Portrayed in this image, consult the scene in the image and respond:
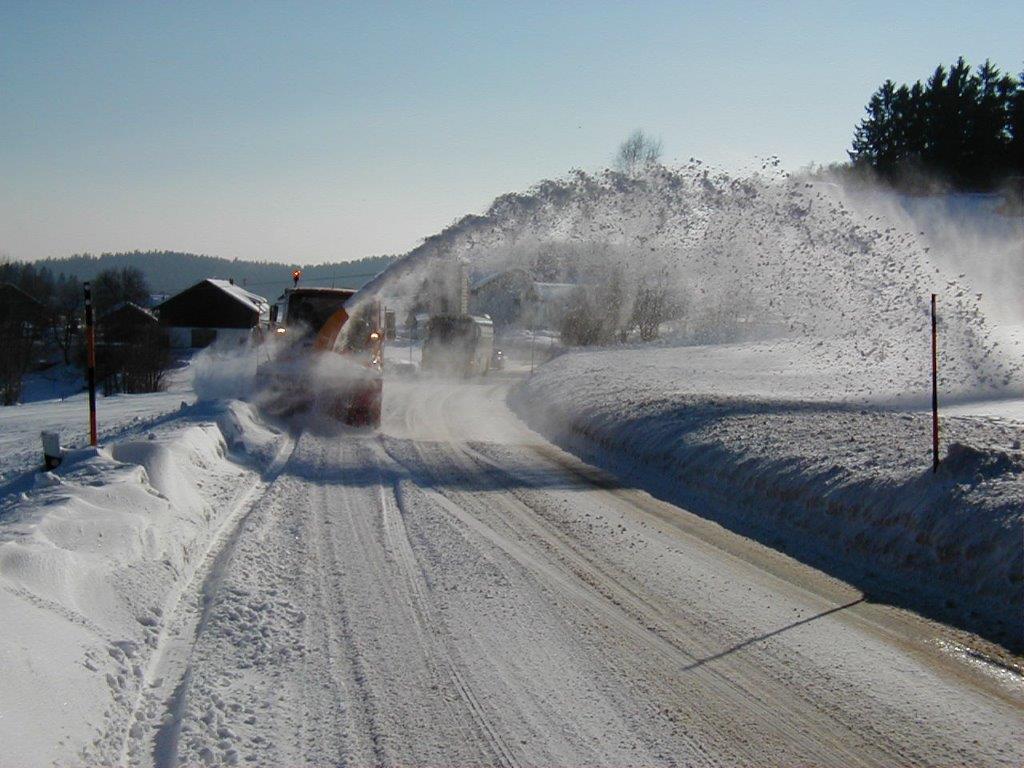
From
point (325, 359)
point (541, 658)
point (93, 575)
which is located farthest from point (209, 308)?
point (541, 658)

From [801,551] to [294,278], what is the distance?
14.1m

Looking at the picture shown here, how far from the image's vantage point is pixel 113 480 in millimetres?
9234

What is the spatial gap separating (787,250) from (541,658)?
59.2 ft

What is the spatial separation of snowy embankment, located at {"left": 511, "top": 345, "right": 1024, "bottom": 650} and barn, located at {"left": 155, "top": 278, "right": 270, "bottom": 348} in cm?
6161

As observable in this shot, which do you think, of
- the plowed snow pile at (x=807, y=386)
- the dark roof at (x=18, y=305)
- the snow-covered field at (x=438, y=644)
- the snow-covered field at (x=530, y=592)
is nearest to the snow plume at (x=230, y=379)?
the snow-covered field at (x=530, y=592)

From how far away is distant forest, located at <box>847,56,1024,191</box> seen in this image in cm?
6372

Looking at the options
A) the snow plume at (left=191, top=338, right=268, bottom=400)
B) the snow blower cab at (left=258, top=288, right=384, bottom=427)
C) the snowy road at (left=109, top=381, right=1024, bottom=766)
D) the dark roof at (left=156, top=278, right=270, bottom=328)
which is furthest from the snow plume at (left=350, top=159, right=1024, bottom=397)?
the dark roof at (left=156, top=278, right=270, bottom=328)

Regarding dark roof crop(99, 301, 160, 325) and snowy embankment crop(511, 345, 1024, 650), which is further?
dark roof crop(99, 301, 160, 325)

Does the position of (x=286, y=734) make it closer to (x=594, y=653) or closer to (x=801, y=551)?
(x=594, y=653)

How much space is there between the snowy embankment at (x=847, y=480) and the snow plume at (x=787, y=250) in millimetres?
3118

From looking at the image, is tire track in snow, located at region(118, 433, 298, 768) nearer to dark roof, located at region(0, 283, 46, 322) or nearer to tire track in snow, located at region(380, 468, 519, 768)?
tire track in snow, located at region(380, 468, 519, 768)

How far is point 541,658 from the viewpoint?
20.0ft

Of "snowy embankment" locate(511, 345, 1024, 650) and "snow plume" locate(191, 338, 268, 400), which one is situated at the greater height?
"snow plume" locate(191, 338, 268, 400)

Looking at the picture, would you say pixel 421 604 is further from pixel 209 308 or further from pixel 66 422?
pixel 209 308
